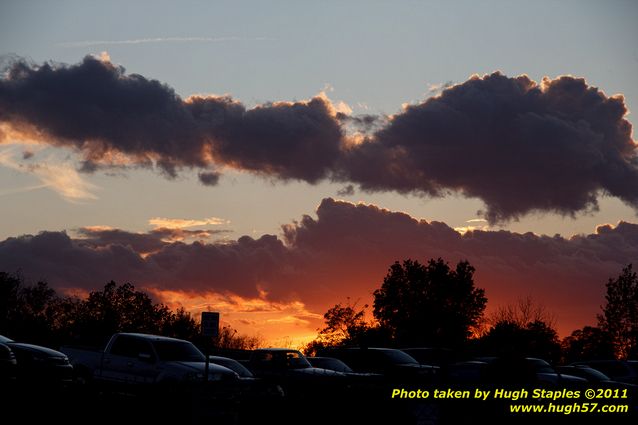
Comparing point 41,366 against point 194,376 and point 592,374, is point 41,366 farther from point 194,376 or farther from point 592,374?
point 592,374

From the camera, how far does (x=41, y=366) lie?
25.9 m

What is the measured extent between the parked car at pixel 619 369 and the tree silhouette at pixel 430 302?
72213mm

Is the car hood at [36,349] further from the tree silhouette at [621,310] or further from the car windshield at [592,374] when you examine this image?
the tree silhouette at [621,310]

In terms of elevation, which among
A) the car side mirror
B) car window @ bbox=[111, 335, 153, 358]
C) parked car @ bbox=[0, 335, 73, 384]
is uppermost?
car window @ bbox=[111, 335, 153, 358]

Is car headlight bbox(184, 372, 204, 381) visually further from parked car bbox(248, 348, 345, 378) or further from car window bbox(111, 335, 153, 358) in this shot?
parked car bbox(248, 348, 345, 378)

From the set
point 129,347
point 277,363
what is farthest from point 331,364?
point 129,347

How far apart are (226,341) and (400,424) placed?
3586 inches

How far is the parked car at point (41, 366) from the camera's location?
990 inches

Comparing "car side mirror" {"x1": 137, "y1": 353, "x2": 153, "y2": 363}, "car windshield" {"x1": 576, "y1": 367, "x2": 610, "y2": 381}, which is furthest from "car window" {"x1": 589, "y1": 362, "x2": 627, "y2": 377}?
"car side mirror" {"x1": 137, "y1": 353, "x2": 153, "y2": 363}

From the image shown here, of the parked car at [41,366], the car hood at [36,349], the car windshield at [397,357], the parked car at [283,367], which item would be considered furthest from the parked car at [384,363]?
the car hood at [36,349]

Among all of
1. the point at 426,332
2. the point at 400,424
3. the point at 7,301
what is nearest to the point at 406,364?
the point at 400,424

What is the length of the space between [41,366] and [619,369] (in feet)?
69.8

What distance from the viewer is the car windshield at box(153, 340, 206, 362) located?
23203 mm

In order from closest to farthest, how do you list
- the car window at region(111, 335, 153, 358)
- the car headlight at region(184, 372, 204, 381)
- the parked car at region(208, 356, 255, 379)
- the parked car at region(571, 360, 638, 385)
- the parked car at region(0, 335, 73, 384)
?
the car headlight at region(184, 372, 204, 381) < the car window at region(111, 335, 153, 358) < the parked car at region(0, 335, 73, 384) < the parked car at region(208, 356, 255, 379) < the parked car at region(571, 360, 638, 385)
